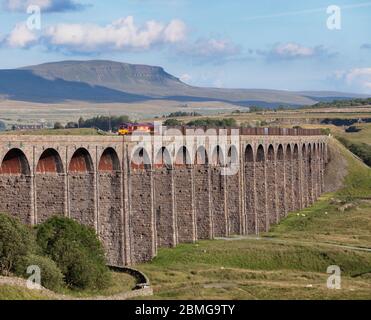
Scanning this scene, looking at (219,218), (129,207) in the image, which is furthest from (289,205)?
(129,207)

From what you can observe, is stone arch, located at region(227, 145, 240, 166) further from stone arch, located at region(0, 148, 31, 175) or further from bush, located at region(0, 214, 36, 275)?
bush, located at region(0, 214, 36, 275)

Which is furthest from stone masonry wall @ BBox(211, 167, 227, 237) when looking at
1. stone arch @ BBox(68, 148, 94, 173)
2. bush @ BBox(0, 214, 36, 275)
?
bush @ BBox(0, 214, 36, 275)

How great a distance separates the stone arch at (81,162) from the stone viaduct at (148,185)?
2.4 inches

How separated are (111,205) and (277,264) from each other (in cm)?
1227

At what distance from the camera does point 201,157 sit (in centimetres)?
6906

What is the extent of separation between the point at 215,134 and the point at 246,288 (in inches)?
1025

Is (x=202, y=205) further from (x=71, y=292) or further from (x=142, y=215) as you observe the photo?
(x=71, y=292)

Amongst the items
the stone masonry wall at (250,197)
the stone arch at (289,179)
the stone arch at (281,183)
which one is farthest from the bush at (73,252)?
the stone arch at (289,179)

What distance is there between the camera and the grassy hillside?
45312 millimetres

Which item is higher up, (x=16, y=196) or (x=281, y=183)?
(x=16, y=196)

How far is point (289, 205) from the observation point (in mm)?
92875

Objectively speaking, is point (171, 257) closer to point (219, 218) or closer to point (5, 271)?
point (219, 218)

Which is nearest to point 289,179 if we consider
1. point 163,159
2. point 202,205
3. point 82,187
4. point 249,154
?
point 249,154

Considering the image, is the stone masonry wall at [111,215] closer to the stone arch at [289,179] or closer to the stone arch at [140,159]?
the stone arch at [140,159]
